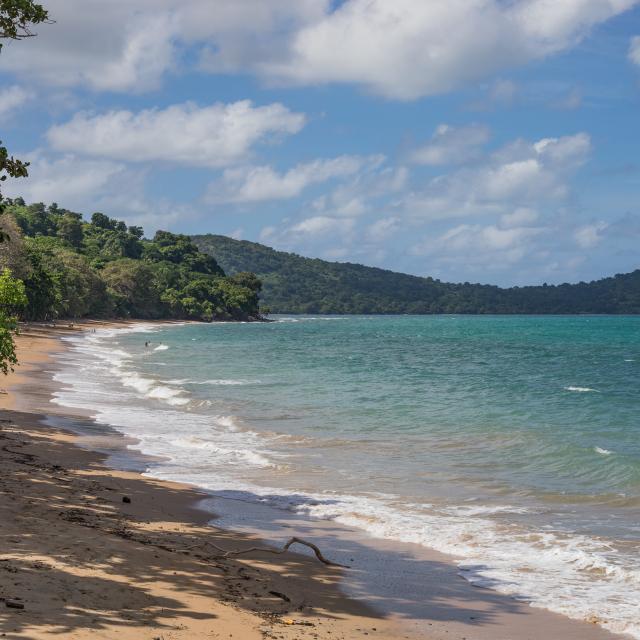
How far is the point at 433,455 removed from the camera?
21781mm

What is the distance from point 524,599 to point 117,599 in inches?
213

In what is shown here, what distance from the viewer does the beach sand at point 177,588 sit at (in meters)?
8.20

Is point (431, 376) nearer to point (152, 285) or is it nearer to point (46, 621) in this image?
point (46, 621)

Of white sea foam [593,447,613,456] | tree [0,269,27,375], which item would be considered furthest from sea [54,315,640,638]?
tree [0,269,27,375]

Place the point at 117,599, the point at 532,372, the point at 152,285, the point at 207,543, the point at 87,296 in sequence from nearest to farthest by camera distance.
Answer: the point at 117,599
the point at 207,543
the point at 532,372
the point at 87,296
the point at 152,285

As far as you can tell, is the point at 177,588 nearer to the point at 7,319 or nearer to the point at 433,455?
the point at 7,319

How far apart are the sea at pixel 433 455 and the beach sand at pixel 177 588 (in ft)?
3.35

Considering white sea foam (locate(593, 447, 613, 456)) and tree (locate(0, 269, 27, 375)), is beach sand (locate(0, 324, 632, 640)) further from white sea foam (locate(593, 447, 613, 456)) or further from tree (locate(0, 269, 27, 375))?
white sea foam (locate(593, 447, 613, 456))

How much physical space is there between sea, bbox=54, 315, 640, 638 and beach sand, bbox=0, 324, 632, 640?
1.02 metres

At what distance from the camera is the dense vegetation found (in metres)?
96.8

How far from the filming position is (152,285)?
155250mm

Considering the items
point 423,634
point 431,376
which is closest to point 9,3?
point 423,634

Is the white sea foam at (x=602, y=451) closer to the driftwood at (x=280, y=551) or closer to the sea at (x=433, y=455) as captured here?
the sea at (x=433, y=455)

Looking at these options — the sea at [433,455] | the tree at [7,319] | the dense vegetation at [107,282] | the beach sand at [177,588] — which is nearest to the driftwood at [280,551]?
the beach sand at [177,588]
